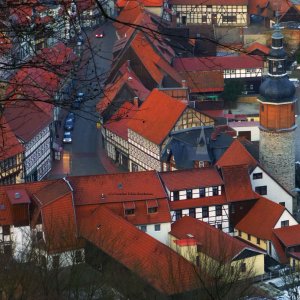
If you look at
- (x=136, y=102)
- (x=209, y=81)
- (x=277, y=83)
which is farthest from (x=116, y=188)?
(x=209, y=81)

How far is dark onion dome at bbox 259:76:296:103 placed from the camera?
23970 millimetres

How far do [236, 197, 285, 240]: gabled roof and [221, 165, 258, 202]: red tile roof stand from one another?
287 mm

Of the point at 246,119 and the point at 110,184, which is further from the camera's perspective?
the point at 246,119

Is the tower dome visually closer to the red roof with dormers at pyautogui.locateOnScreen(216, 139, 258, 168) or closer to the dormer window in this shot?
the red roof with dormers at pyautogui.locateOnScreen(216, 139, 258, 168)

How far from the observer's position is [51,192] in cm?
2092

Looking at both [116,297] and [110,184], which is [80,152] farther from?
[116,297]

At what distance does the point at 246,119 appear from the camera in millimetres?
30891

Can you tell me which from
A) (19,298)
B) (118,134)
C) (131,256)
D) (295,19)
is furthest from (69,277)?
(295,19)

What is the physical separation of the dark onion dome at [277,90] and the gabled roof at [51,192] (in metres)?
5.42

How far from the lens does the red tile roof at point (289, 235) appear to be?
2106 centimetres

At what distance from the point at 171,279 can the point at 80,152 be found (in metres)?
12.6

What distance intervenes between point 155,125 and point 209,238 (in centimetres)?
771

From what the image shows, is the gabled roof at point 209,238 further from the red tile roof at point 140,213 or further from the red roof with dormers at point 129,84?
the red roof with dormers at point 129,84

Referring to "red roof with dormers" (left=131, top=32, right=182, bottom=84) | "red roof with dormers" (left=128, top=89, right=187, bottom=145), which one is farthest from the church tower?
"red roof with dormers" (left=131, top=32, right=182, bottom=84)
